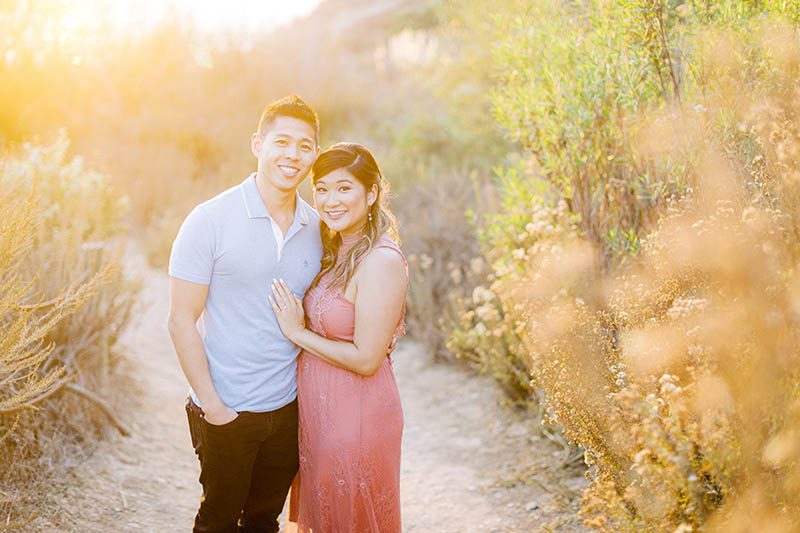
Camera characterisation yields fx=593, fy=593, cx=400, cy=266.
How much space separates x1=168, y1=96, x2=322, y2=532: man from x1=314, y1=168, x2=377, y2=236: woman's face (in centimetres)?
12

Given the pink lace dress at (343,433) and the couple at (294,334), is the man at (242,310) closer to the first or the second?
the couple at (294,334)

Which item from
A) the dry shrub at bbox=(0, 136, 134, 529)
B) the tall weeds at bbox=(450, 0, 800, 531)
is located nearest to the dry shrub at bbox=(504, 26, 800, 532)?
the tall weeds at bbox=(450, 0, 800, 531)

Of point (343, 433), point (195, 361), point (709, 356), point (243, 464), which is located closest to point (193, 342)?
point (195, 361)

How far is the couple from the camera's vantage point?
8.15 ft

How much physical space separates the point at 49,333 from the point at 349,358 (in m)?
2.63

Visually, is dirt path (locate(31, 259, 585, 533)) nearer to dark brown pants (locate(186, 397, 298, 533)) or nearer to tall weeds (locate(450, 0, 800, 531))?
tall weeds (locate(450, 0, 800, 531))

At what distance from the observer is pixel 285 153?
259 cm

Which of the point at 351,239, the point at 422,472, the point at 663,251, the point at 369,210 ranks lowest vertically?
the point at 422,472

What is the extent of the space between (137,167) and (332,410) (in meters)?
9.22

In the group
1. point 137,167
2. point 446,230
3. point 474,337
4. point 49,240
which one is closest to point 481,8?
point 446,230

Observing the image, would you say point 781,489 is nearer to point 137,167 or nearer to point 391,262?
point 391,262

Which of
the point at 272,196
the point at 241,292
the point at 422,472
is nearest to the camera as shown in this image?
the point at 241,292

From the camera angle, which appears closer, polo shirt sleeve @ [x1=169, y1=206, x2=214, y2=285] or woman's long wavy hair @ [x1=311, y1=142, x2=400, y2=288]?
polo shirt sleeve @ [x1=169, y1=206, x2=214, y2=285]

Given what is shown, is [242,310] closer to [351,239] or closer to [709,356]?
[351,239]
